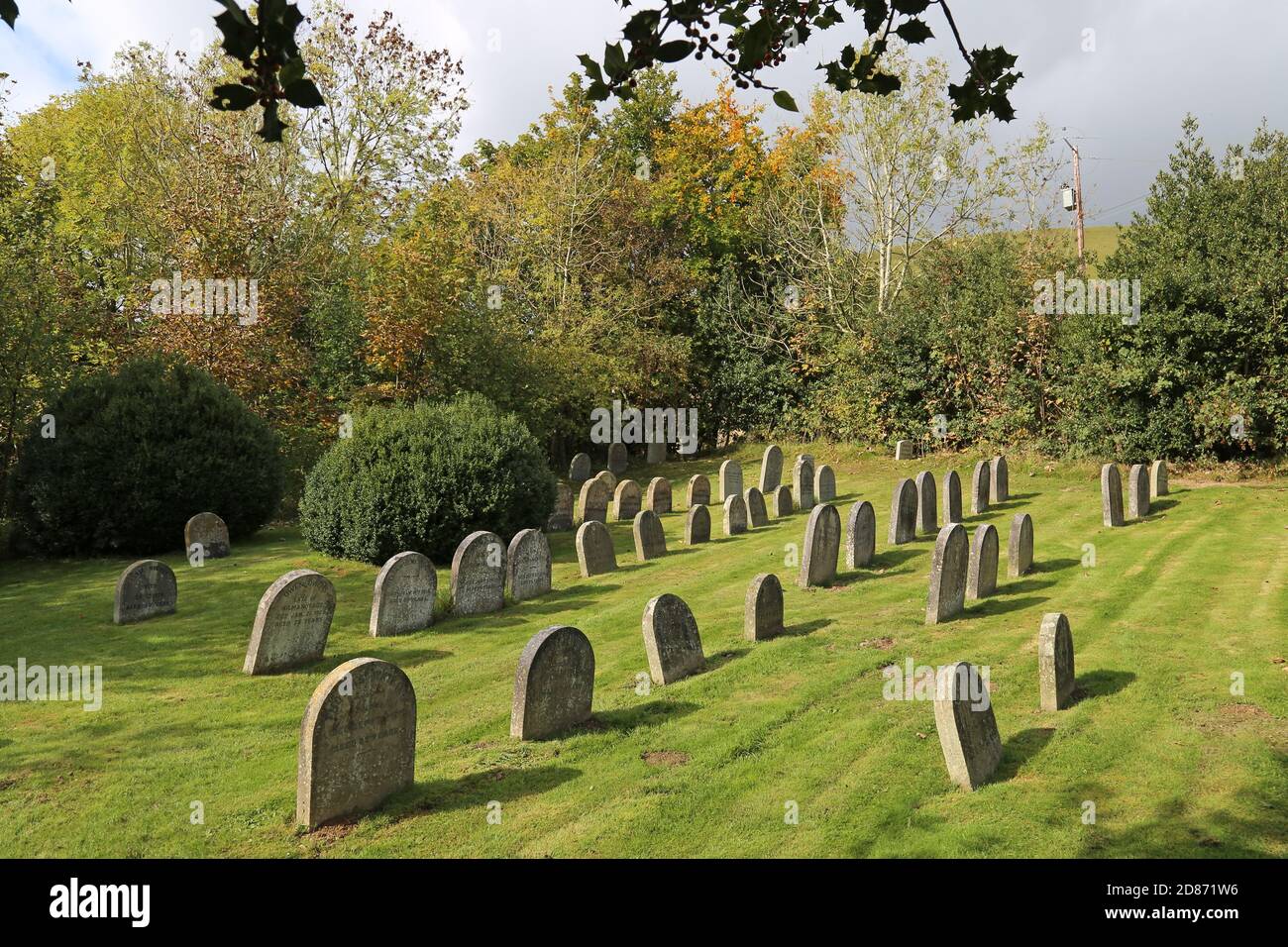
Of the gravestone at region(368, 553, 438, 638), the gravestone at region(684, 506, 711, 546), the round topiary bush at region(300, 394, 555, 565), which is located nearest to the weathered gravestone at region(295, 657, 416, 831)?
the gravestone at region(368, 553, 438, 638)

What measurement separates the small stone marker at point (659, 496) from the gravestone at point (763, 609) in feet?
33.2

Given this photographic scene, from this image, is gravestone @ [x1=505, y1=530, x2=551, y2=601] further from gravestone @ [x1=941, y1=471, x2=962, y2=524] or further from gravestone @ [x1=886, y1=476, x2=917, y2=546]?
gravestone @ [x1=941, y1=471, x2=962, y2=524]

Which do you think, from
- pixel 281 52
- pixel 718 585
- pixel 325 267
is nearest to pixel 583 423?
pixel 325 267

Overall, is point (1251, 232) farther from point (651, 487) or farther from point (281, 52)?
point (281, 52)

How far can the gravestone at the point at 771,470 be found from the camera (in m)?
23.3

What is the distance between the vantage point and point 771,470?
77.0 feet

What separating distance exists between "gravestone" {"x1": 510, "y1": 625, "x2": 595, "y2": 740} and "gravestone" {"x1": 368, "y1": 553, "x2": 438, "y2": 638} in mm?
3870

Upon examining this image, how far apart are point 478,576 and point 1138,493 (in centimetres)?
1242

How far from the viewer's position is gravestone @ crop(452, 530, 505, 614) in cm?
1227

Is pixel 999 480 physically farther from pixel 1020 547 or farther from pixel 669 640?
pixel 669 640

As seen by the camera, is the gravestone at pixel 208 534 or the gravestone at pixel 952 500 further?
the gravestone at pixel 952 500

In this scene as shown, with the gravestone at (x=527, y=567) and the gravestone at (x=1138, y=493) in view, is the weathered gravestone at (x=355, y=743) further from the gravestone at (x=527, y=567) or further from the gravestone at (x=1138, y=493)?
the gravestone at (x=1138, y=493)

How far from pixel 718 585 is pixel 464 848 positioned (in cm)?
828

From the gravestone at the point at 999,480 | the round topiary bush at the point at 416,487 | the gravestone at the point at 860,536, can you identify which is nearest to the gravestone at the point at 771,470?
the gravestone at the point at 999,480
